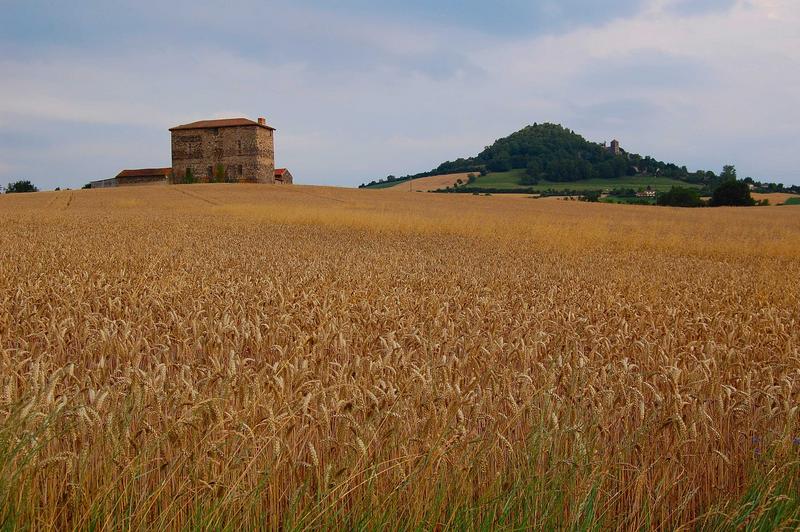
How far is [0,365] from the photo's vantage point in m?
3.83

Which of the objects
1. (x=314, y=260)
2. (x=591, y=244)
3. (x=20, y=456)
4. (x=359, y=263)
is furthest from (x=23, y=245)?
(x=591, y=244)

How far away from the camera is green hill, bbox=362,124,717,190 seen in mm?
102312

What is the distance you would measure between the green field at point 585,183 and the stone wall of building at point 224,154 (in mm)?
35063

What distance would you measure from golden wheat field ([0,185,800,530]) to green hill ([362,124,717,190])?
88.9 m

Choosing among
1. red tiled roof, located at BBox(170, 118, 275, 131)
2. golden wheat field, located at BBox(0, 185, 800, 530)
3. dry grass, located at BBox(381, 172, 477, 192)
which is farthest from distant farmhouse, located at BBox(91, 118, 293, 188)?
golden wheat field, located at BBox(0, 185, 800, 530)

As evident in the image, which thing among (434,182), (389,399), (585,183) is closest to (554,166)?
(585,183)

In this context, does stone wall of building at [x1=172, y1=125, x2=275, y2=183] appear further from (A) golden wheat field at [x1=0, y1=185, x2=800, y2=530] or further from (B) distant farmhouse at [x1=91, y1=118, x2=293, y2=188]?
(A) golden wheat field at [x1=0, y1=185, x2=800, y2=530]

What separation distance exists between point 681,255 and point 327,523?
1579 cm

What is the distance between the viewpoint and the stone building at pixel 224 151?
7975 centimetres

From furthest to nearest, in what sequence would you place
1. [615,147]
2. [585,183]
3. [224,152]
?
[615,147] < [585,183] < [224,152]

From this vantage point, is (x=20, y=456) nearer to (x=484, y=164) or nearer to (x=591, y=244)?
(x=591, y=244)

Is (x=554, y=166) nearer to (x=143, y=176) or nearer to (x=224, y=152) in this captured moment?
(x=224, y=152)

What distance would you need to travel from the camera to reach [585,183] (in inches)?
4035

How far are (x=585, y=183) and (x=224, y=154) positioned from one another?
58093 mm
